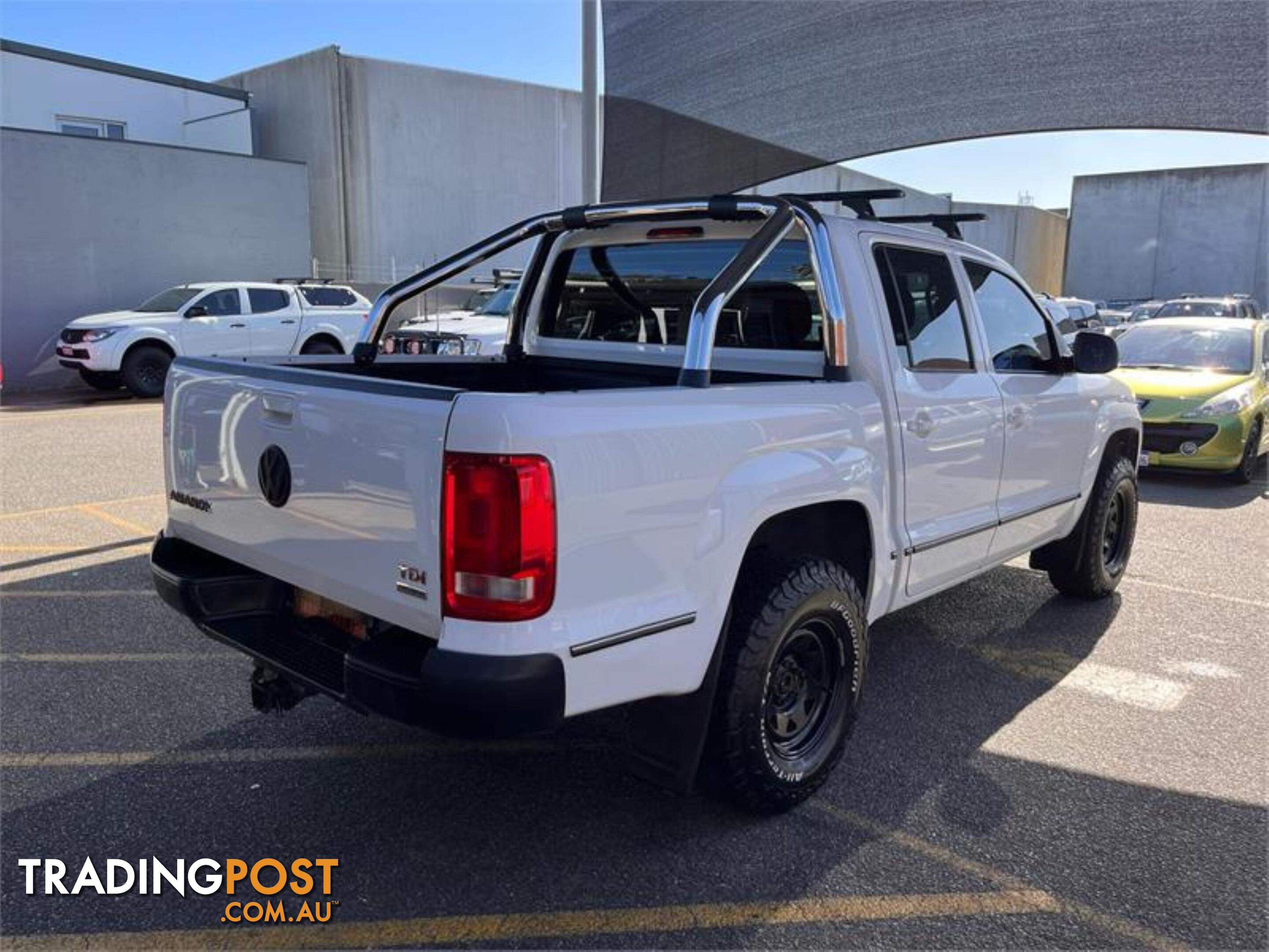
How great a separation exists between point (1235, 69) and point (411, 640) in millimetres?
7714

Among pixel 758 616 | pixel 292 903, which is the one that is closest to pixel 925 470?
pixel 758 616

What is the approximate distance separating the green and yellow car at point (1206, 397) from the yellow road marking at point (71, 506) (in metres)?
8.40

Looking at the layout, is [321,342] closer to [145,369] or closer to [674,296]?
[145,369]

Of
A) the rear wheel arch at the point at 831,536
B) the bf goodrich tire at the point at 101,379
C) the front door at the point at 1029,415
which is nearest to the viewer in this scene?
the rear wheel arch at the point at 831,536

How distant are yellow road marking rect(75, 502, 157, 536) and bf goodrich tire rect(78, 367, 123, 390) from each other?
8.72 m

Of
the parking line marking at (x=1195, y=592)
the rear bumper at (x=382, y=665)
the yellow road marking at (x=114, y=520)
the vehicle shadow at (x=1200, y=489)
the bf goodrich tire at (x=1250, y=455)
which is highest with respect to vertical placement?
the rear bumper at (x=382, y=665)

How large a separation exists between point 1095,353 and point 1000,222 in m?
51.0

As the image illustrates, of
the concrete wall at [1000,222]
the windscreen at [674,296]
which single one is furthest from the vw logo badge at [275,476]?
the concrete wall at [1000,222]

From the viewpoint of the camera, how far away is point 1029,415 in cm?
448

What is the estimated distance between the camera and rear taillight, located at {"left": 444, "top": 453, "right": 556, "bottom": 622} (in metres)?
2.32

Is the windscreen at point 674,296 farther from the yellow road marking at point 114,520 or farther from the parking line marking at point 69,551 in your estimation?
the yellow road marking at point 114,520

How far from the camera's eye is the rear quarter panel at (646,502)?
7.80 ft

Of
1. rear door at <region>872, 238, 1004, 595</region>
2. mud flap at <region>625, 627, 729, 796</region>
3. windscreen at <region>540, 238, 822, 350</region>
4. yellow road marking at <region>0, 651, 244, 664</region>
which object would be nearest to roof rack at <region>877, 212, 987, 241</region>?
rear door at <region>872, 238, 1004, 595</region>

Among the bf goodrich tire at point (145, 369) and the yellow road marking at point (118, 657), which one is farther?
the bf goodrich tire at point (145, 369)
